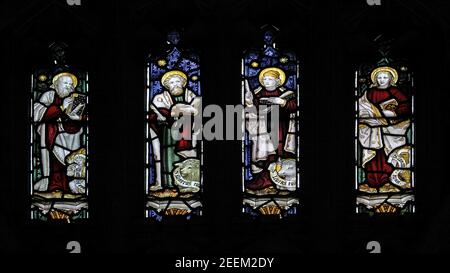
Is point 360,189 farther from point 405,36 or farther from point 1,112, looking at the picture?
point 1,112

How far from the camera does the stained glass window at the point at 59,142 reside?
1689 cm

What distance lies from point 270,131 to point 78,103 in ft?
6.26

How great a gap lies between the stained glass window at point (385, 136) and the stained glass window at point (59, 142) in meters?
2.69

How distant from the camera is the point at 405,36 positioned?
17.1 m

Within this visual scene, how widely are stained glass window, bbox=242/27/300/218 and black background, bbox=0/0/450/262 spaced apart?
12cm

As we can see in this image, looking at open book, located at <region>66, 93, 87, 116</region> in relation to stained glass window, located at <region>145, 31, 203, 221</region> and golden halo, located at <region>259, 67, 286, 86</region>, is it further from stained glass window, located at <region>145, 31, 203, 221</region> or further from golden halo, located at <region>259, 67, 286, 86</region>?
golden halo, located at <region>259, 67, 286, 86</region>

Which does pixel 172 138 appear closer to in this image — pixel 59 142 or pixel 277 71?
pixel 59 142

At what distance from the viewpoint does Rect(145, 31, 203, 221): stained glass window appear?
16.9 m

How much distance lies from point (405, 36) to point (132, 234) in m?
3.31

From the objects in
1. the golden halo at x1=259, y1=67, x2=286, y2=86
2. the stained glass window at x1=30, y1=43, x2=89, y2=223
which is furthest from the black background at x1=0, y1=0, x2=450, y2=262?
the golden halo at x1=259, y1=67, x2=286, y2=86

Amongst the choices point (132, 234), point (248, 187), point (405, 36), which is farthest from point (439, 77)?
point (132, 234)

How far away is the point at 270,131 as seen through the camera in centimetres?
1705

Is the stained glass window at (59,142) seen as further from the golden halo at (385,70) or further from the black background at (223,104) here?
the golden halo at (385,70)

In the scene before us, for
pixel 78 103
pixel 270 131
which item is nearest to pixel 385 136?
pixel 270 131
